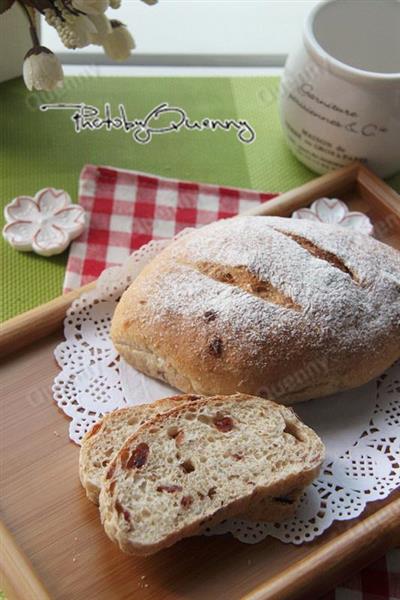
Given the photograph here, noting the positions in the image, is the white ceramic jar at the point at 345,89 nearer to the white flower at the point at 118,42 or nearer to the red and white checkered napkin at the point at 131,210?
the red and white checkered napkin at the point at 131,210

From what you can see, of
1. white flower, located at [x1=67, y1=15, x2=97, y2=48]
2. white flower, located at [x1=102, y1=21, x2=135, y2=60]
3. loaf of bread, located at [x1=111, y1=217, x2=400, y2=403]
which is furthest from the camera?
white flower, located at [x1=102, y1=21, x2=135, y2=60]

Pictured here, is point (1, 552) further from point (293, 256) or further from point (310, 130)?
point (310, 130)

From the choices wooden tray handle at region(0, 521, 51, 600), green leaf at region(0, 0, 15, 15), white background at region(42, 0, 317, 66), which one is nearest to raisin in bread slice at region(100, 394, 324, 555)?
wooden tray handle at region(0, 521, 51, 600)

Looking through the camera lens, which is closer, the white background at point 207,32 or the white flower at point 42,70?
the white flower at point 42,70

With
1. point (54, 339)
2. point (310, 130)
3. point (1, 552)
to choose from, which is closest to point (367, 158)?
point (310, 130)

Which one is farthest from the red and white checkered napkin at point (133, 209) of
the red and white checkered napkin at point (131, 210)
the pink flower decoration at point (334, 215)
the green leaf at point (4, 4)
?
the green leaf at point (4, 4)

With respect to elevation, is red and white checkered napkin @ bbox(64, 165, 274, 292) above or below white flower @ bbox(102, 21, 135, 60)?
below

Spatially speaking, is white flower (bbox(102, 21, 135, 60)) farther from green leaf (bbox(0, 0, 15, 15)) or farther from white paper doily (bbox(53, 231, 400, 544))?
white paper doily (bbox(53, 231, 400, 544))
